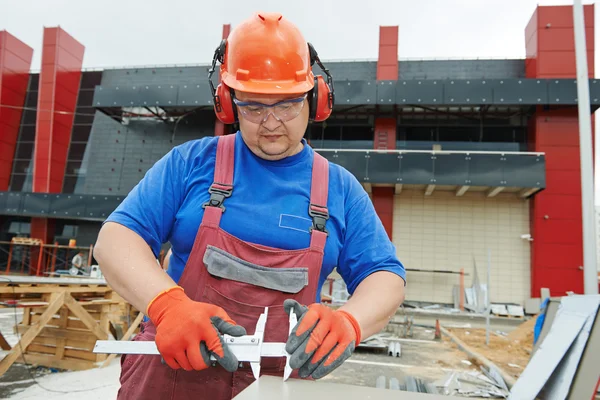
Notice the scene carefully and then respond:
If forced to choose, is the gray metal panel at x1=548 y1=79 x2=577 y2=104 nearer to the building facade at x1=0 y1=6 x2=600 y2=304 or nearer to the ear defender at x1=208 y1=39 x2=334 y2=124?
the building facade at x1=0 y1=6 x2=600 y2=304

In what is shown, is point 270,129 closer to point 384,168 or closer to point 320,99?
point 320,99

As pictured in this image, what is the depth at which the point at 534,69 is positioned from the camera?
46.5 feet

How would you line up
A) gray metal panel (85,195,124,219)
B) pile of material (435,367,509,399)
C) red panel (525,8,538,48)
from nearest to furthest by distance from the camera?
pile of material (435,367,509,399), red panel (525,8,538,48), gray metal panel (85,195,124,219)

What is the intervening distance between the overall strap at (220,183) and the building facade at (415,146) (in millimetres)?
12181

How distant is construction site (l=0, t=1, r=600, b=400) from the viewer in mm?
9500

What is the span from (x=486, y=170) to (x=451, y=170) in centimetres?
108

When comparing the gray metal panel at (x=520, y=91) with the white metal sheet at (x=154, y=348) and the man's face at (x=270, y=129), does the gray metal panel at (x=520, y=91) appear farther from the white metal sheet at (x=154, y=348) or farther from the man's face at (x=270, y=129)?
the white metal sheet at (x=154, y=348)

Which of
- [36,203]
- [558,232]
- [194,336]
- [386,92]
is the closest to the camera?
[194,336]

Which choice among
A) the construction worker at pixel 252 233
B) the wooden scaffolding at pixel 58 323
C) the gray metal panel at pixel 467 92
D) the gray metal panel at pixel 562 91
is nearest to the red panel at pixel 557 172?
the gray metal panel at pixel 562 91

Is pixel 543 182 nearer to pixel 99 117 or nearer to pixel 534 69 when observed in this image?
pixel 534 69

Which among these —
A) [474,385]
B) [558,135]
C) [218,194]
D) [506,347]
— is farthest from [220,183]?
[558,135]

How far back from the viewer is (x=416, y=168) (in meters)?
13.2

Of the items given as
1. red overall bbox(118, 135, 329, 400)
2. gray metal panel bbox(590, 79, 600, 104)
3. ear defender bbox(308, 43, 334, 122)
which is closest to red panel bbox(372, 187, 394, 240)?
gray metal panel bbox(590, 79, 600, 104)

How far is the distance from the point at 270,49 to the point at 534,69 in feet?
51.9
